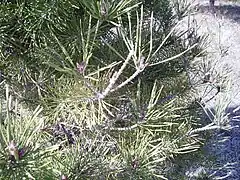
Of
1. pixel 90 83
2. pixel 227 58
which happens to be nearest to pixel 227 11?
pixel 227 58

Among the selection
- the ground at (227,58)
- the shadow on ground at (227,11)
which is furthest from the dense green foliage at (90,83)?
the shadow on ground at (227,11)

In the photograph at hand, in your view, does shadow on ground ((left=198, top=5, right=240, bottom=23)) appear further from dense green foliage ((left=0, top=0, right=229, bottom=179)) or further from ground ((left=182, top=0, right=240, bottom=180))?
dense green foliage ((left=0, top=0, right=229, bottom=179))

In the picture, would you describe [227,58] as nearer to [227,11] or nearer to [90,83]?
[227,11]

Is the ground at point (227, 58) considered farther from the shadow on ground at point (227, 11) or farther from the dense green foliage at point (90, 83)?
the dense green foliage at point (90, 83)

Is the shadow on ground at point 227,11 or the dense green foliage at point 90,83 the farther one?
the shadow on ground at point 227,11

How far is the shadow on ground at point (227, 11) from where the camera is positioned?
15.3 ft

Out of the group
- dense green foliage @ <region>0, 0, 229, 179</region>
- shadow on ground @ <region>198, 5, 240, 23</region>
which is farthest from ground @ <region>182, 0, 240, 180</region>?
dense green foliage @ <region>0, 0, 229, 179</region>

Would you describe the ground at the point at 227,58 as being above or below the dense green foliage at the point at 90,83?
below

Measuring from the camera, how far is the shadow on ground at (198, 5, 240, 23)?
183 inches

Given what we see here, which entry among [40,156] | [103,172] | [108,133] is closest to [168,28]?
[108,133]

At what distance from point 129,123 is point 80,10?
0.27 metres

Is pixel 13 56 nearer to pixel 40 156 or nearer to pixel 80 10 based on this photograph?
pixel 80 10

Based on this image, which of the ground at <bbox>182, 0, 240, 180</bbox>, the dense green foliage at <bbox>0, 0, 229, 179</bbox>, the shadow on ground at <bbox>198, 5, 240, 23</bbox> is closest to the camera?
the dense green foliage at <bbox>0, 0, 229, 179</bbox>

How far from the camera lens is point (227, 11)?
189 inches
